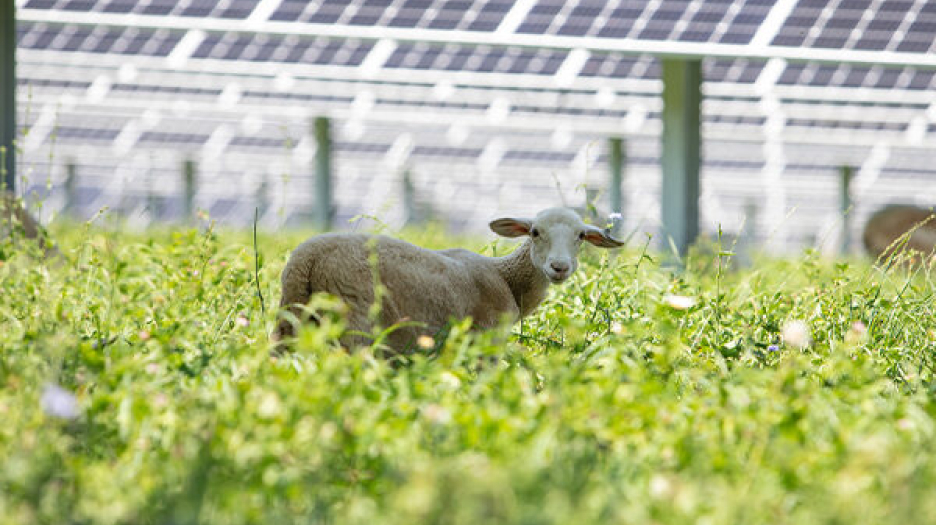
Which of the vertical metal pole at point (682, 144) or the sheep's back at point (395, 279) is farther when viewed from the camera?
the vertical metal pole at point (682, 144)

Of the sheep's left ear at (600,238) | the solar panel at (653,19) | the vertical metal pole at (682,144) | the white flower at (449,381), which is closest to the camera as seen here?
the white flower at (449,381)

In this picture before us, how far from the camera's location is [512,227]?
4.62 metres

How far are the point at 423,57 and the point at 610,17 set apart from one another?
5431 millimetres

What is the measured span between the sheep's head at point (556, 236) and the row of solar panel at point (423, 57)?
8649 millimetres

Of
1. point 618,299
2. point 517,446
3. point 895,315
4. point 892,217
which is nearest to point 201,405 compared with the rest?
point 517,446

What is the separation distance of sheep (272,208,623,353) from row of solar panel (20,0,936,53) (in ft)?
14.7

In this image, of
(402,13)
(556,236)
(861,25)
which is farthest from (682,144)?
(556,236)

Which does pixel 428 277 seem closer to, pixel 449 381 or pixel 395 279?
pixel 395 279

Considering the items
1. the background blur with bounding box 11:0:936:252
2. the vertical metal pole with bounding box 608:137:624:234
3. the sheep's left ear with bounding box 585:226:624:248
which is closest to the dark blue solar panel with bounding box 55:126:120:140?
the background blur with bounding box 11:0:936:252

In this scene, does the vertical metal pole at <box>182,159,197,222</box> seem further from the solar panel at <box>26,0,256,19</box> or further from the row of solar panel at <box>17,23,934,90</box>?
the solar panel at <box>26,0,256,19</box>

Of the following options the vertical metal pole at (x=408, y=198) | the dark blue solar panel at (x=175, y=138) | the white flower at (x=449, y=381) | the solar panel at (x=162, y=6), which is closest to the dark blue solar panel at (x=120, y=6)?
the solar panel at (x=162, y=6)

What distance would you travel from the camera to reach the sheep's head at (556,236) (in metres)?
4.16

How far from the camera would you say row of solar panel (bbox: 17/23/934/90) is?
522 inches

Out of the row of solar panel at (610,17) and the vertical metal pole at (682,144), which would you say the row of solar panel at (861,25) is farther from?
the vertical metal pole at (682,144)
